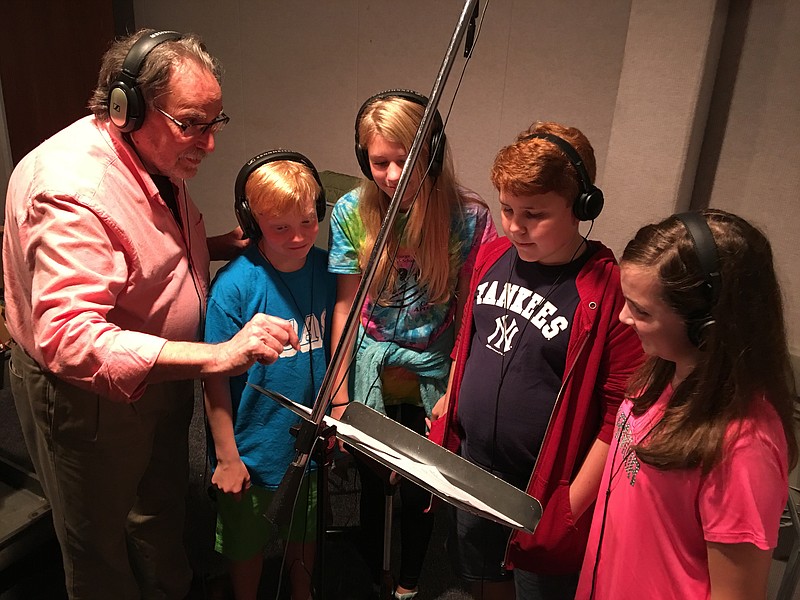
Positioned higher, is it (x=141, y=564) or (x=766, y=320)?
(x=766, y=320)

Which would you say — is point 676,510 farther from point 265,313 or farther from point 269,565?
point 269,565

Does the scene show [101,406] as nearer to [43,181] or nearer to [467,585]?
[43,181]

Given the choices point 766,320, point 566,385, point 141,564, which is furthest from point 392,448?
point 141,564

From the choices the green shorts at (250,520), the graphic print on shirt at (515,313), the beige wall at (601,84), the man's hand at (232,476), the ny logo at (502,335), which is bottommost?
the green shorts at (250,520)

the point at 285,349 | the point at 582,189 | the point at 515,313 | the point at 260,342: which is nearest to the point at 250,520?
the point at 285,349

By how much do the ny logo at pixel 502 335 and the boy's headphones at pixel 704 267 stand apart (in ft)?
1.30

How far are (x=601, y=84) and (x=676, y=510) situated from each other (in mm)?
1514

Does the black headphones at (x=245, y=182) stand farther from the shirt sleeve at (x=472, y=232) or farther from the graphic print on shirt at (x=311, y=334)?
the shirt sleeve at (x=472, y=232)

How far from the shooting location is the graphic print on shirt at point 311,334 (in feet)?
4.60

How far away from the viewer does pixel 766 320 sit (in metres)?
0.85

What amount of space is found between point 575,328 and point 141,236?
0.83 metres

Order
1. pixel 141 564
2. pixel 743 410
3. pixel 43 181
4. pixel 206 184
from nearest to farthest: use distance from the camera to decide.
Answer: pixel 743 410, pixel 43 181, pixel 141 564, pixel 206 184

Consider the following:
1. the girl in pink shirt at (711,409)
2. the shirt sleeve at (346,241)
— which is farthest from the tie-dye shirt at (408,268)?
the girl in pink shirt at (711,409)

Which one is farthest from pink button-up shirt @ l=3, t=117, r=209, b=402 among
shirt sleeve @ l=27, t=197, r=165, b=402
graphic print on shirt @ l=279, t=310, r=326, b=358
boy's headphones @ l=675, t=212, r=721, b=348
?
boy's headphones @ l=675, t=212, r=721, b=348
